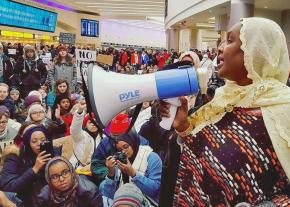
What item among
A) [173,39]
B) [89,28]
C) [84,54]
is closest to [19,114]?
[84,54]

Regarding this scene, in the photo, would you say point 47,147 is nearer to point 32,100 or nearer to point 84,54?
point 32,100

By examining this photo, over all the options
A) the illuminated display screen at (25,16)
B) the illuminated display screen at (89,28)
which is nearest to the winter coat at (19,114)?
the illuminated display screen at (25,16)

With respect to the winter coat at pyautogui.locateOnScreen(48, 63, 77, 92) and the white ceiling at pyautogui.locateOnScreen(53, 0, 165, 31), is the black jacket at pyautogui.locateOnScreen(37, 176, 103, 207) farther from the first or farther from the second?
the white ceiling at pyautogui.locateOnScreen(53, 0, 165, 31)

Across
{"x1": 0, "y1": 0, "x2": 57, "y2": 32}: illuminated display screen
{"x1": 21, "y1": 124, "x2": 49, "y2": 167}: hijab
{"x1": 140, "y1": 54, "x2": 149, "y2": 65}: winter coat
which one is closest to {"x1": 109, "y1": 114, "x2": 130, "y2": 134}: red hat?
{"x1": 21, "y1": 124, "x2": 49, "y2": 167}: hijab

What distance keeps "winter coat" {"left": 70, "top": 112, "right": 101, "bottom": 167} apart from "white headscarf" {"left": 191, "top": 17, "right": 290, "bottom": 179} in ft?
6.26

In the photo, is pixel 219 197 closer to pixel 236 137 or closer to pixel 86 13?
pixel 236 137

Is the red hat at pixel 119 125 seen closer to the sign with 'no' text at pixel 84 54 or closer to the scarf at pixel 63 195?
the scarf at pixel 63 195

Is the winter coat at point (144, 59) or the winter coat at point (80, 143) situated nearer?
the winter coat at point (80, 143)

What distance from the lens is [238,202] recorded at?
51.4 inches

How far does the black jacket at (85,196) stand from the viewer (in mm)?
2670

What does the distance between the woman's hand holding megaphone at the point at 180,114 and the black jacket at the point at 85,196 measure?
52.6 inches

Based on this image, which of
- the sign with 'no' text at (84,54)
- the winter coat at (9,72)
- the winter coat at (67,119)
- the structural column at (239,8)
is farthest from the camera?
the structural column at (239,8)

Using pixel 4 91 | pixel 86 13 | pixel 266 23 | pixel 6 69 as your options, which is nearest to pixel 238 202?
pixel 266 23

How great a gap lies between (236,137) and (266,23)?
1.20 ft
